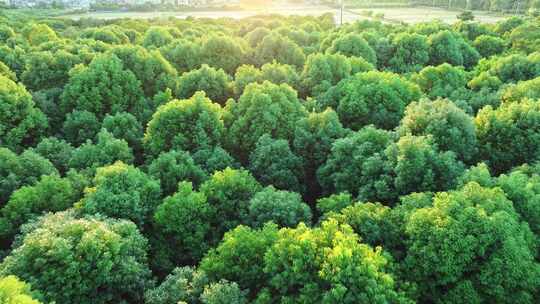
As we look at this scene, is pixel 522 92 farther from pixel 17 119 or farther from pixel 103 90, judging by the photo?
pixel 17 119

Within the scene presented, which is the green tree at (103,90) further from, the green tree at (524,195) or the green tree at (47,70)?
the green tree at (524,195)

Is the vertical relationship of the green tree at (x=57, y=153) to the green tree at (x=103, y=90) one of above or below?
below

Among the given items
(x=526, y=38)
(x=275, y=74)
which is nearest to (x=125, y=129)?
(x=275, y=74)

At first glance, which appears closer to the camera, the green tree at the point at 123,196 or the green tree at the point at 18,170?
the green tree at the point at 123,196

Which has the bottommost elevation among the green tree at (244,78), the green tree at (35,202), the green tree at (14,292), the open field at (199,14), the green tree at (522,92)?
the green tree at (35,202)

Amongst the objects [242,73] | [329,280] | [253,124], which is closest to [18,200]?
[253,124]

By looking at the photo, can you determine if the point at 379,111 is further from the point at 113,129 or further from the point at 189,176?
the point at 113,129

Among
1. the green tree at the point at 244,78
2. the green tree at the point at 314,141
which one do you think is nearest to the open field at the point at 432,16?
the green tree at the point at 244,78

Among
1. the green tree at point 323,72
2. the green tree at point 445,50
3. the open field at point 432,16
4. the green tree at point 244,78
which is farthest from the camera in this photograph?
the open field at point 432,16
